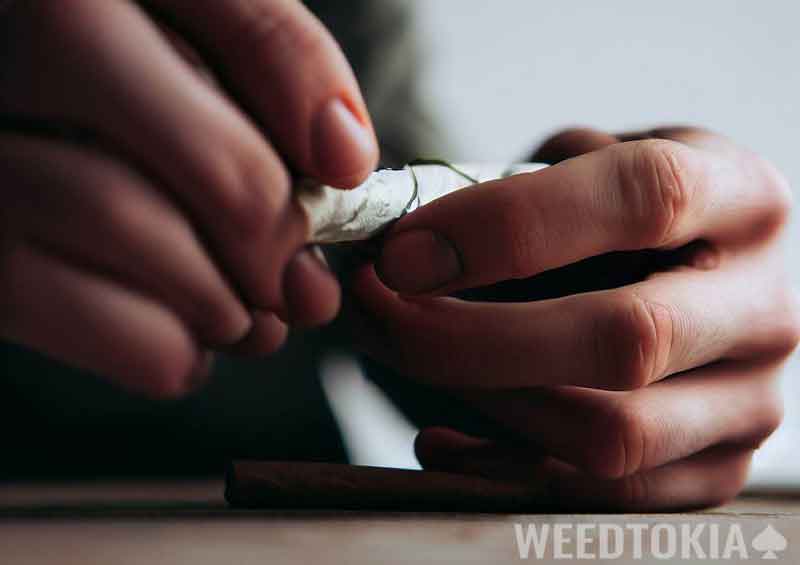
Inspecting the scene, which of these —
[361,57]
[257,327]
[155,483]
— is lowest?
[155,483]

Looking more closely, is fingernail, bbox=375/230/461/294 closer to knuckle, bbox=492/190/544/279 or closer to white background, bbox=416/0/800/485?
knuckle, bbox=492/190/544/279

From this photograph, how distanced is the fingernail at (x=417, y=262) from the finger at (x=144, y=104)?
0.09 metres

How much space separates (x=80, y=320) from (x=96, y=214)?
27 millimetres

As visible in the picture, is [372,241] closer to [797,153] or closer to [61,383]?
[61,383]

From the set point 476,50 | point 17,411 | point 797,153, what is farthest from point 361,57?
point 797,153

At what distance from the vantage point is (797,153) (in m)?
1.01

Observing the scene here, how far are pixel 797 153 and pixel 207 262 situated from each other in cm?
100

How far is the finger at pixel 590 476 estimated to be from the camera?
1.22 feet

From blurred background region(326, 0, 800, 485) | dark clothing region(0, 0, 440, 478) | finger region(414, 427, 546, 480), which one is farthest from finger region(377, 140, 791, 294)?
blurred background region(326, 0, 800, 485)

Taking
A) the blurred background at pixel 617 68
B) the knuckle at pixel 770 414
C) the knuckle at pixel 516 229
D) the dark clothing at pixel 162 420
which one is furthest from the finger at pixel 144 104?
the blurred background at pixel 617 68

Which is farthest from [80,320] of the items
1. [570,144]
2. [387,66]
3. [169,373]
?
[387,66]

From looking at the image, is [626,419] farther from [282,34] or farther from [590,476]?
[282,34]

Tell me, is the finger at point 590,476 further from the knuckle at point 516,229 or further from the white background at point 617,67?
the white background at point 617,67

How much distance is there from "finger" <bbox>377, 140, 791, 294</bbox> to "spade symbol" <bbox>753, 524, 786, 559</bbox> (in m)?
0.13
